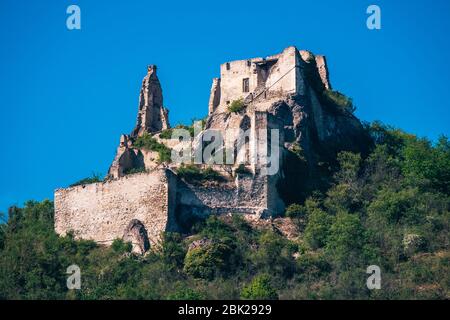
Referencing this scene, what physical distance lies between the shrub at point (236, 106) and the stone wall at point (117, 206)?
8.89m

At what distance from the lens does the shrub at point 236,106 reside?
226ft

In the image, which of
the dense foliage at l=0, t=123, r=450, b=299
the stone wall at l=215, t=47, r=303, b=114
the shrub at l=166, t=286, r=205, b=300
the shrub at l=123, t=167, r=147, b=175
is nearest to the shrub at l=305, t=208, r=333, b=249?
the dense foliage at l=0, t=123, r=450, b=299

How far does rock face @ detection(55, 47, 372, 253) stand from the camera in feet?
200

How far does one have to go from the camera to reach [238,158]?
63.6m

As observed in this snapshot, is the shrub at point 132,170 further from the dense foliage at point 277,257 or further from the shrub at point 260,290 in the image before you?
the shrub at point 260,290

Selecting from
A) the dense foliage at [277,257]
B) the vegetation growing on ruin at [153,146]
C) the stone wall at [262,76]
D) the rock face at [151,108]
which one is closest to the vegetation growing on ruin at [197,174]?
the dense foliage at [277,257]

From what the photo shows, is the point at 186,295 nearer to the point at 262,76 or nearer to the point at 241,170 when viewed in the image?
the point at 241,170

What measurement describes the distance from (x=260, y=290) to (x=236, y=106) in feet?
57.8

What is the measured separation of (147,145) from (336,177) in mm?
10364

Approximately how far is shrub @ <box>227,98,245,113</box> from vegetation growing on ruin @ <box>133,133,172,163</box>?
3.86 meters

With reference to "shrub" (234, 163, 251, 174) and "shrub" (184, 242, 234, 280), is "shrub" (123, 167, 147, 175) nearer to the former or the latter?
"shrub" (234, 163, 251, 174)
